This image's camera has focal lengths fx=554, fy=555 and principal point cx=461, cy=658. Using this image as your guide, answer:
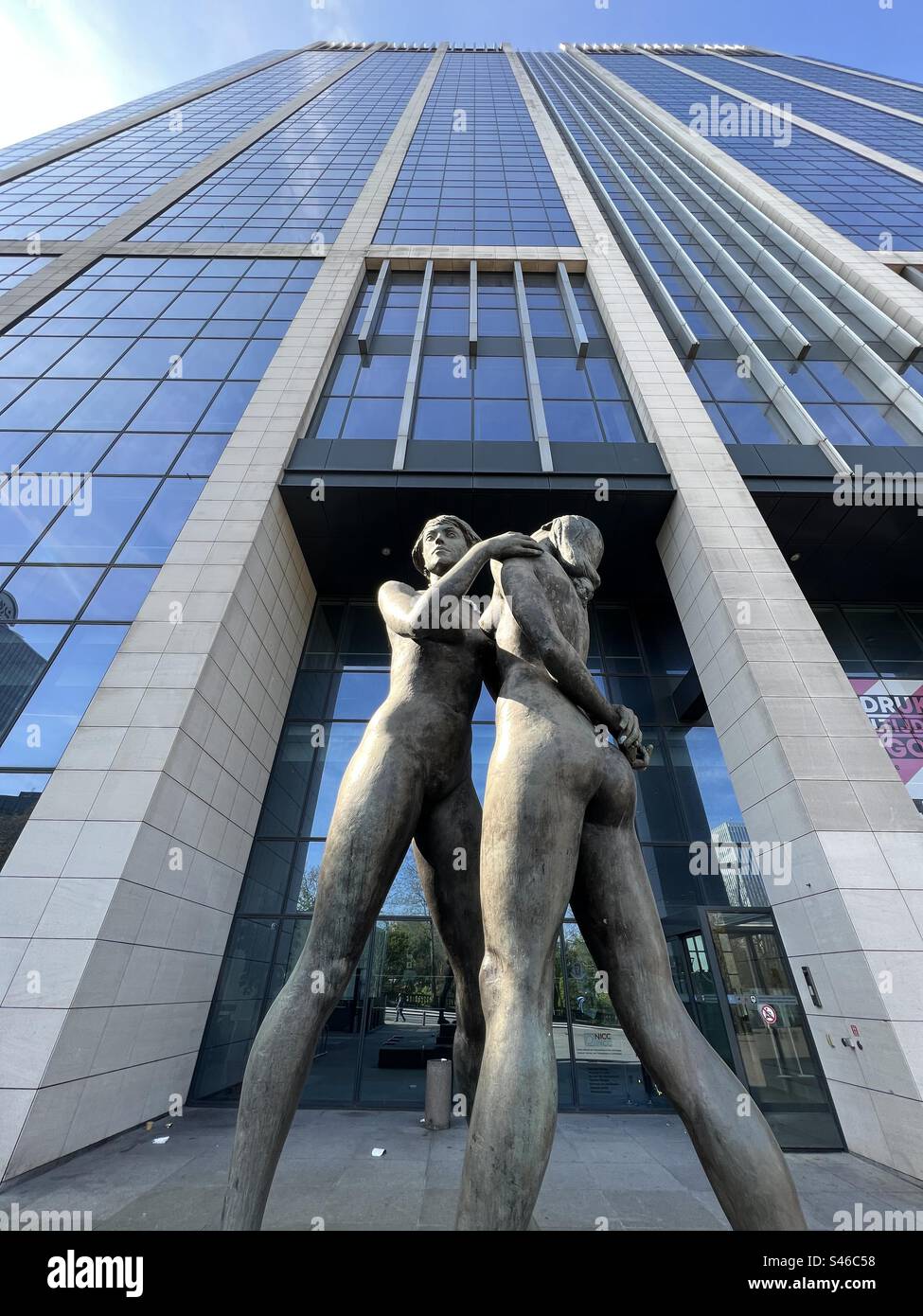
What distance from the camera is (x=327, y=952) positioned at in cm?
286

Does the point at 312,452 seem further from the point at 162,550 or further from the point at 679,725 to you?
the point at 679,725

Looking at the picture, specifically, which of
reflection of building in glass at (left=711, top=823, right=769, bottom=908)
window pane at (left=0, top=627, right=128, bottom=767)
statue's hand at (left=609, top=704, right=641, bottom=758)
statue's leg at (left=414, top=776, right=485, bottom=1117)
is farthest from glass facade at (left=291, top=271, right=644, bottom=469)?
statue's hand at (left=609, top=704, right=641, bottom=758)

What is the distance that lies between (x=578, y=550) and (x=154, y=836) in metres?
7.06

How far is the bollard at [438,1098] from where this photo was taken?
25.4 ft

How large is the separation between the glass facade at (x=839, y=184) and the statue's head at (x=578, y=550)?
2375 centimetres

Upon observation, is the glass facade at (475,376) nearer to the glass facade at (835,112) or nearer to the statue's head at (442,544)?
the statue's head at (442,544)

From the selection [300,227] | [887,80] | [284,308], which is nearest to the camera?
[284,308]

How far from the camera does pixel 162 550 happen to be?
10844 millimetres

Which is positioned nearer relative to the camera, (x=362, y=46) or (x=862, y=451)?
(x=862, y=451)

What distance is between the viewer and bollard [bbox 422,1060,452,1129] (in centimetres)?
775

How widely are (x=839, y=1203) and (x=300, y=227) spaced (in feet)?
88.7

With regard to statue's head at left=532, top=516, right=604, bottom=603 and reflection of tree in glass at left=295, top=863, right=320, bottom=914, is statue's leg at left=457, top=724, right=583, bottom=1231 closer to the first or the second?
statue's head at left=532, top=516, right=604, bottom=603

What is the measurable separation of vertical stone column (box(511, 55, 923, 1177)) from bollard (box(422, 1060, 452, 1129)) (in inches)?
204

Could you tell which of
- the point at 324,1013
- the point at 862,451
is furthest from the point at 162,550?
the point at 862,451
